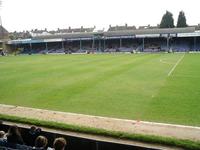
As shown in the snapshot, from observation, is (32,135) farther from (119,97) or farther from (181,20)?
(181,20)

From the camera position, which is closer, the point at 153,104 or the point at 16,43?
the point at 153,104

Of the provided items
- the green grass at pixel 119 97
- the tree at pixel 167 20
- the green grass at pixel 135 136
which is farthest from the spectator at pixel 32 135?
the tree at pixel 167 20

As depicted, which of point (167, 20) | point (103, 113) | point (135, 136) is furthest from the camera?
point (167, 20)

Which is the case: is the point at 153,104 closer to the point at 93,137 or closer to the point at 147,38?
the point at 93,137

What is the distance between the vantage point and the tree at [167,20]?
10731 cm

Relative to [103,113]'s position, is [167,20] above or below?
above

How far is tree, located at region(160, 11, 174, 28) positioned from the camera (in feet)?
352

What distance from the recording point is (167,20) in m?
108

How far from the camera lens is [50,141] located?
27.6 ft

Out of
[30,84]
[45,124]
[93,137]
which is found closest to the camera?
[93,137]

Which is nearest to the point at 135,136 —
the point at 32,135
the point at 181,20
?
the point at 32,135

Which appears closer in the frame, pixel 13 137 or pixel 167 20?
pixel 13 137

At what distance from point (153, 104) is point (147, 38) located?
7014cm

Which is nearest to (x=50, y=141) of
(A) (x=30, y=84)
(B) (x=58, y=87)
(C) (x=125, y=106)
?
(C) (x=125, y=106)
